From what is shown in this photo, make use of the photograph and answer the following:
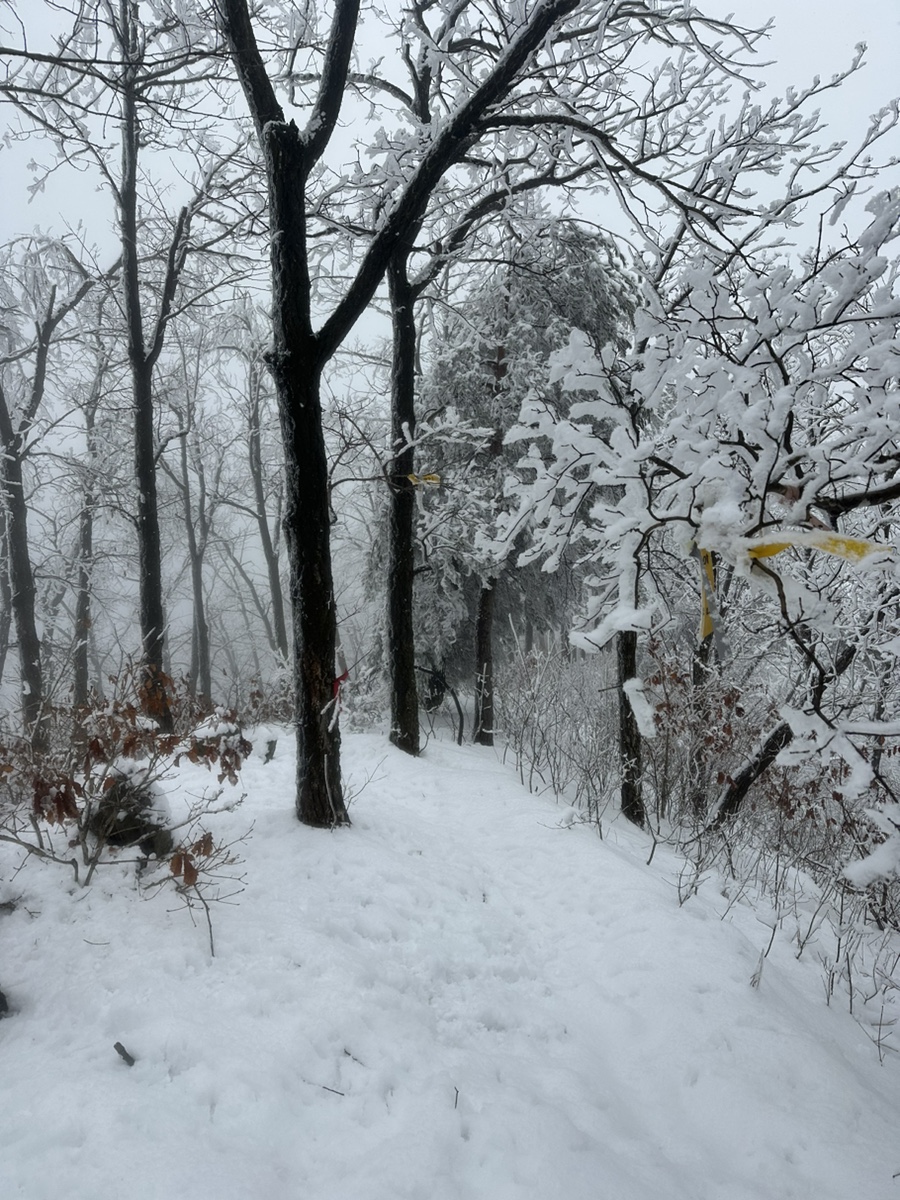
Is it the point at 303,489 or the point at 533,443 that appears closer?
the point at 303,489

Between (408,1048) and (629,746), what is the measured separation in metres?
4.70

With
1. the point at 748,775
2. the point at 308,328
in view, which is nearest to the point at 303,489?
the point at 308,328

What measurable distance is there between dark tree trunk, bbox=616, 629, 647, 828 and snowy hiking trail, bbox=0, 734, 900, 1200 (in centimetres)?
264

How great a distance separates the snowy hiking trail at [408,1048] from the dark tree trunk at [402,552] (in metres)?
3.52

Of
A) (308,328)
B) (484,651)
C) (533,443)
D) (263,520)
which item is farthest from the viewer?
(263,520)

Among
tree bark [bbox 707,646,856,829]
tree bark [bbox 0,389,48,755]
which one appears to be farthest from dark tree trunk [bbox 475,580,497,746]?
tree bark [bbox 0,389,48,755]

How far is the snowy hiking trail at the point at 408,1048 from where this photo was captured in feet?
7.29

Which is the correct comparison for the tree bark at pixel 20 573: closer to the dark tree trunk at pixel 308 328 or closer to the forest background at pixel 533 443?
the forest background at pixel 533 443

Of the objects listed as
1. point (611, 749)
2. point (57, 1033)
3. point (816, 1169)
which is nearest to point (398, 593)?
point (611, 749)

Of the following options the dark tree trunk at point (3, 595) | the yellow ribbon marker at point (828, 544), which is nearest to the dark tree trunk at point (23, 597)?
the dark tree trunk at point (3, 595)

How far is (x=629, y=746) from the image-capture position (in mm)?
6988

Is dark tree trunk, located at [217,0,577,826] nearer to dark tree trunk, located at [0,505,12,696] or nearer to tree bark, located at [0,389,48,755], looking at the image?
tree bark, located at [0,389,48,755]

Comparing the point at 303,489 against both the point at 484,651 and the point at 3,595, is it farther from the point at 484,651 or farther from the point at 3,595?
the point at 3,595

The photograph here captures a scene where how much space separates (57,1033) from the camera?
2.55 metres
